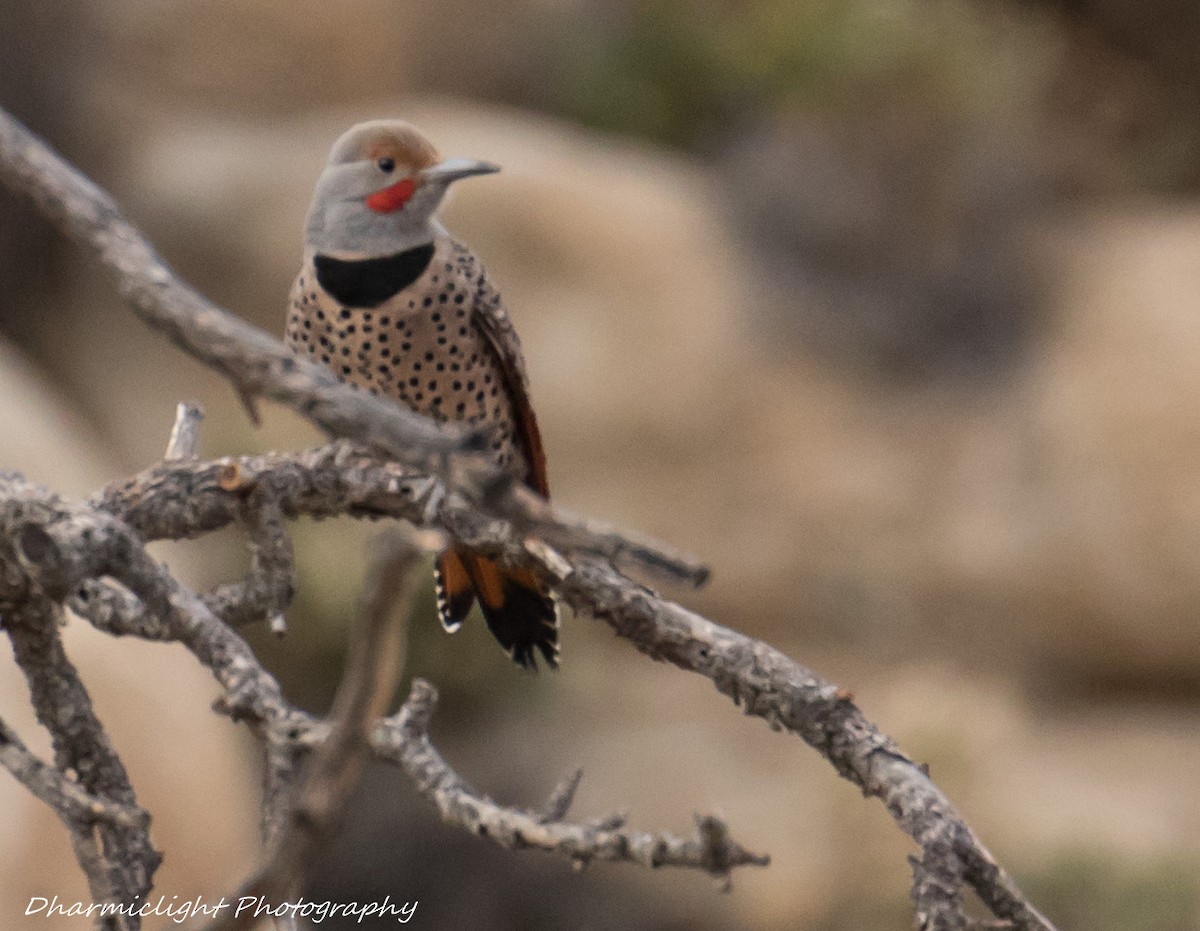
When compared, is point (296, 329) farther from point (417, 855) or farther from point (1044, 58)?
point (1044, 58)

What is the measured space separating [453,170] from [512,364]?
35 cm

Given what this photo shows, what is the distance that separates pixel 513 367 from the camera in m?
2.12

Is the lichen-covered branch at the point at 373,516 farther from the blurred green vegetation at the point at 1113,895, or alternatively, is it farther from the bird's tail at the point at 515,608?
the blurred green vegetation at the point at 1113,895

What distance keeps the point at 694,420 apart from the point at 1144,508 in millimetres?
1841

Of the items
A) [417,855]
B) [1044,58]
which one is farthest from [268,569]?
[1044,58]

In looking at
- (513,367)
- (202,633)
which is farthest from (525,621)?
(202,633)

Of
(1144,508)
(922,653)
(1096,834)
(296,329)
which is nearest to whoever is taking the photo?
(296,329)

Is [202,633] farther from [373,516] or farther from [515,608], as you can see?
[515,608]

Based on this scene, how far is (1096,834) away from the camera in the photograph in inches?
212

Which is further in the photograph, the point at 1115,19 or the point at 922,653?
the point at 1115,19

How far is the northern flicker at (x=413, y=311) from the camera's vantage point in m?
1.92

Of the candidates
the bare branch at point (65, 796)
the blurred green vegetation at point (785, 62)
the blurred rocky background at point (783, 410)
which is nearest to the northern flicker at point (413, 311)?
the bare branch at point (65, 796)

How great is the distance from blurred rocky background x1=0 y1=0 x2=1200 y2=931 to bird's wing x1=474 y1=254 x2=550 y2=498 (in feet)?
11.0

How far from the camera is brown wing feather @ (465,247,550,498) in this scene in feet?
6.85
